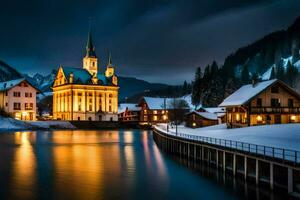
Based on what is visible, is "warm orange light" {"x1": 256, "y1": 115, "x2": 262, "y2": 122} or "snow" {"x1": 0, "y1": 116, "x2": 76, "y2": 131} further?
"snow" {"x1": 0, "y1": 116, "x2": 76, "y2": 131}

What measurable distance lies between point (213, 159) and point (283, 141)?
8.61 metres

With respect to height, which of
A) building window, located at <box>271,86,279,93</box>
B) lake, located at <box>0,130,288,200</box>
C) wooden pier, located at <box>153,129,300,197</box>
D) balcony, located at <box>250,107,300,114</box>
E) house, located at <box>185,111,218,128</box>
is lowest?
lake, located at <box>0,130,288,200</box>

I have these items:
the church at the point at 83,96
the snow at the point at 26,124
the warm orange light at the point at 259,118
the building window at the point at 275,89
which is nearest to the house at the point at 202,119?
the warm orange light at the point at 259,118

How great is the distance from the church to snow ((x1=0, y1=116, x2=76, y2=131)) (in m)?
25.6

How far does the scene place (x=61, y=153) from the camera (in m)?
65.9

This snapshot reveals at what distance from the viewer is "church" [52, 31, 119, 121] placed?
174125 millimetres

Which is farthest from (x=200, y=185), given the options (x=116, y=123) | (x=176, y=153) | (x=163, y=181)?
(x=116, y=123)

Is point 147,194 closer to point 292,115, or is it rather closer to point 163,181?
point 163,181

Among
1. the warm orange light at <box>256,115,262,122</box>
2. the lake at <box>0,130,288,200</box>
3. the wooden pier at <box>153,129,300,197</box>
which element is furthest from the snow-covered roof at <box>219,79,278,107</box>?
the lake at <box>0,130,288,200</box>

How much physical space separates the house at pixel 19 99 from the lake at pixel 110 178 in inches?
2861

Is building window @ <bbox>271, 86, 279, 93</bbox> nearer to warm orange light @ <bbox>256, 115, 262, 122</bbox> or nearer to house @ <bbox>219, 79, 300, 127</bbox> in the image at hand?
house @ <bbox>219, 79, 300, 127</bbox>

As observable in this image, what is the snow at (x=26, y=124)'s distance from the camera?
121188 millimetres

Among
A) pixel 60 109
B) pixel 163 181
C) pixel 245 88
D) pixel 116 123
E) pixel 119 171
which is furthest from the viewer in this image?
pixel 60 109

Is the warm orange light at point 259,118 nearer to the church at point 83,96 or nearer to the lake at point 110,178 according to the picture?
the lake at point 110,178
